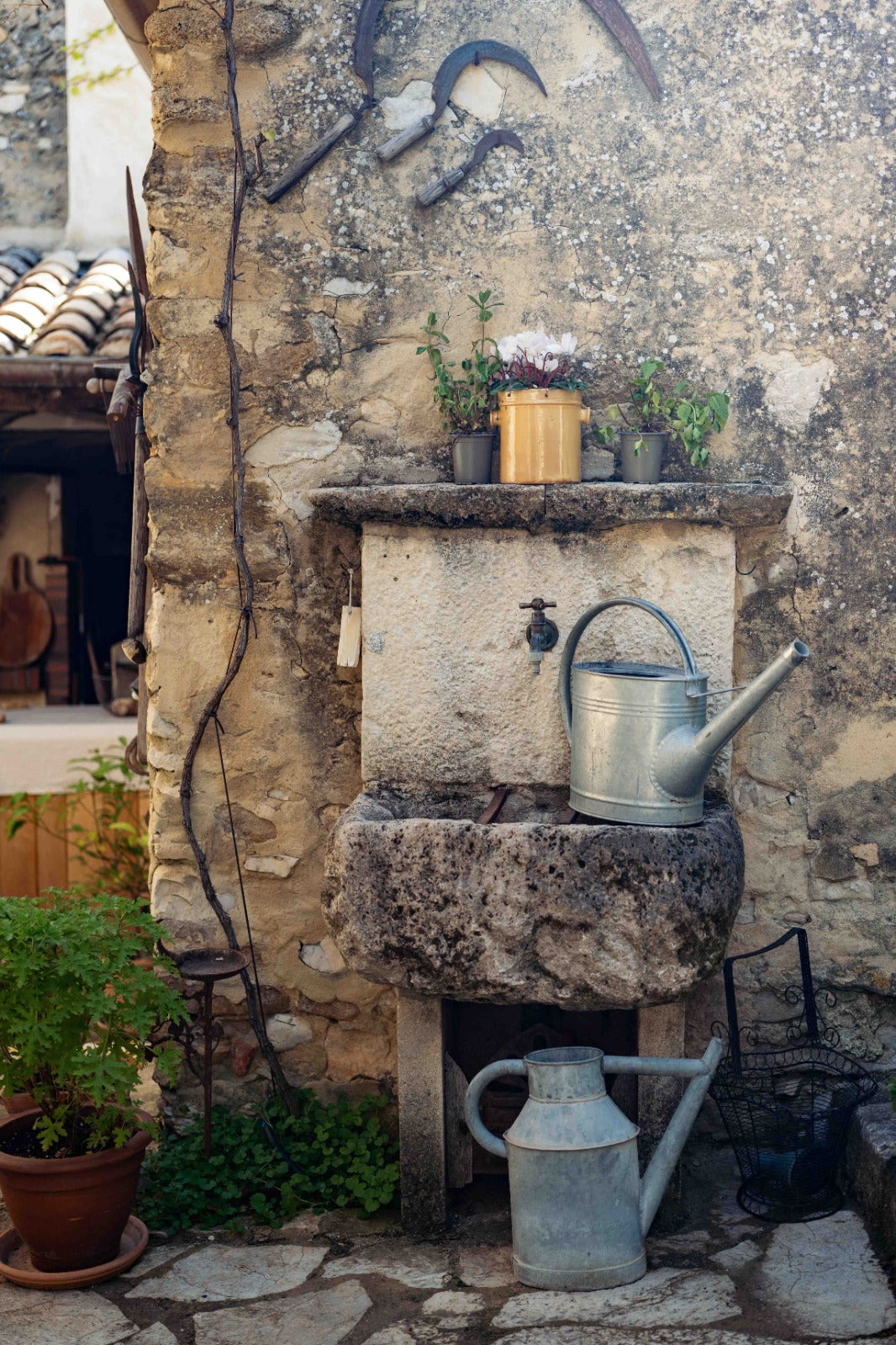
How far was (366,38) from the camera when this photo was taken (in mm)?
3334

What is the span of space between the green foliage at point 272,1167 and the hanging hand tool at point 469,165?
96.8 inches

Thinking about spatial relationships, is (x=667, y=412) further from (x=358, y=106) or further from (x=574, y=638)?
(x=358, y=106)

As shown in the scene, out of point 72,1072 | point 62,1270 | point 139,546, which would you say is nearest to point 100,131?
point 139,546

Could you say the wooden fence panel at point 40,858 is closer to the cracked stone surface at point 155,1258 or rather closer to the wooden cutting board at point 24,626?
the wooden cutting board at point 24,626

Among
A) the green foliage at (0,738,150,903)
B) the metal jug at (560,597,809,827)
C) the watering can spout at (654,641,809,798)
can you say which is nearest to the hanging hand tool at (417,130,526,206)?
the metal jug at (560,597,809,827)

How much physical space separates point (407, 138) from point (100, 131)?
4200 mm

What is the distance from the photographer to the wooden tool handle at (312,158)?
3.35 m

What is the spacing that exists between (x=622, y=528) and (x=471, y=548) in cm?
40

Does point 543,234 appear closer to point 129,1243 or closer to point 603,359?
point 603,359

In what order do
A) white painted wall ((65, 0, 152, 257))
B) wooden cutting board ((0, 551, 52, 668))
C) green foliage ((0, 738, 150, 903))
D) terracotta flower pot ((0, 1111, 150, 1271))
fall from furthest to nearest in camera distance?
wooden cutting board ((0, 551, 52, 668)), white painted wall ((65, 0, 152, 257)), green foliage ((0, 738, 150, 903)), terracotta flower pot ((0, 1111, 150, 1271))

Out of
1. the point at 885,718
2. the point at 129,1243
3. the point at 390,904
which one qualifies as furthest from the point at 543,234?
the point at 129,1243

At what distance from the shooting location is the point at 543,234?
3.37 meters

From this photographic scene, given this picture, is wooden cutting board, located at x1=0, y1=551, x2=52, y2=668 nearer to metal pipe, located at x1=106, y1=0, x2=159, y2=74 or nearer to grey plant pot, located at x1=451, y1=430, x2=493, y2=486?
metal pipe, located at x1=106, y1=0, x2=159, y2=74

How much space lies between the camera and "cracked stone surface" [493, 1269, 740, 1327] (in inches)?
100
